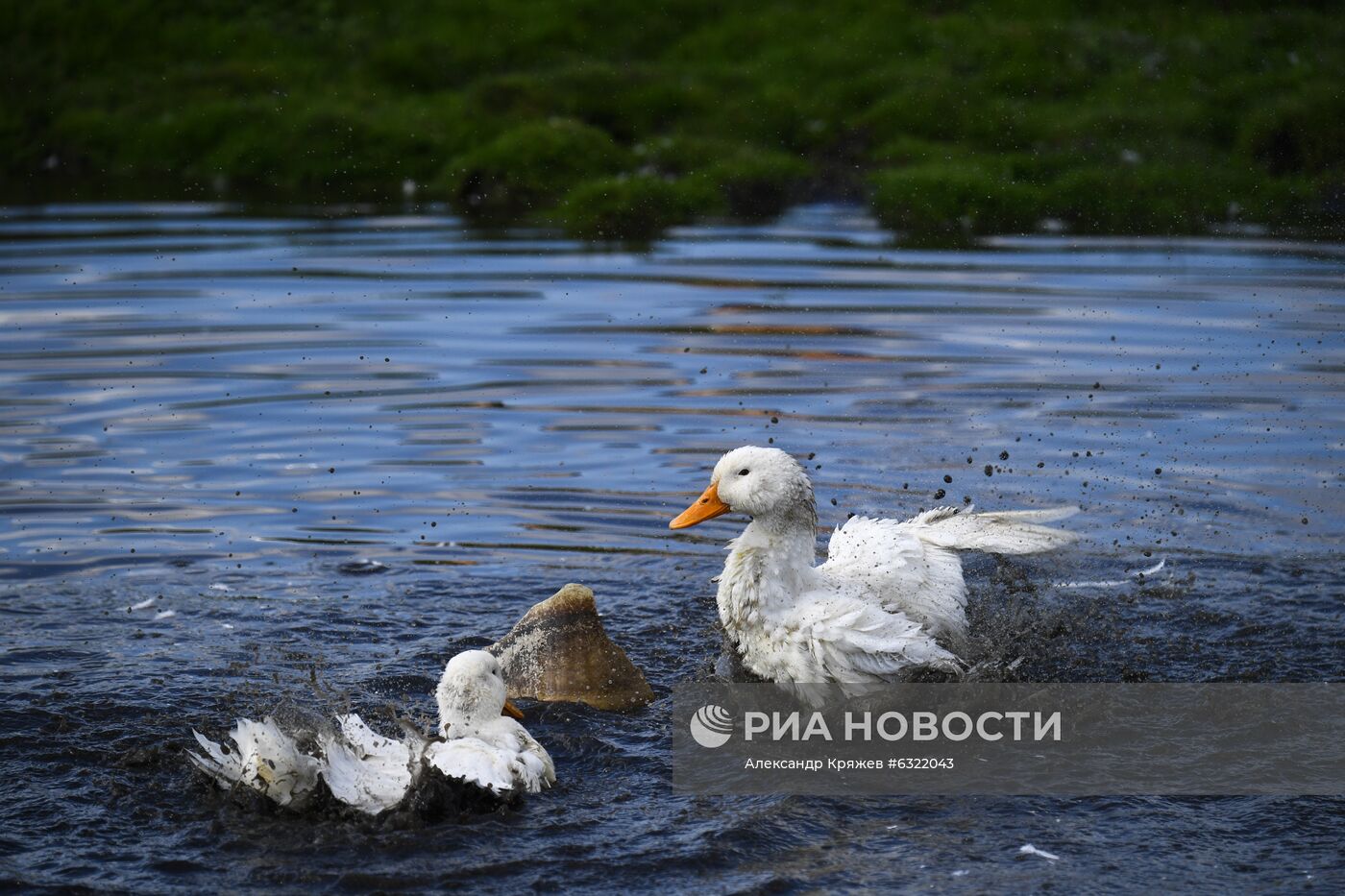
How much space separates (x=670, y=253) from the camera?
17.9 meters

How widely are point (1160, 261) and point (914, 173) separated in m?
3.53

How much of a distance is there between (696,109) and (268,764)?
17598 mm

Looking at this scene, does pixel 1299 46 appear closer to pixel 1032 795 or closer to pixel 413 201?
pixel 413 201

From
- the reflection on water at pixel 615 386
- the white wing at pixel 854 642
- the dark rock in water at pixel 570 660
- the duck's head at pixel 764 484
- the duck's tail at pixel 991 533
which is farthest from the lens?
the reflection on water at pixel 615 386

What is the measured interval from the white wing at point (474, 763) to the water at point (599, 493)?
0.52ft

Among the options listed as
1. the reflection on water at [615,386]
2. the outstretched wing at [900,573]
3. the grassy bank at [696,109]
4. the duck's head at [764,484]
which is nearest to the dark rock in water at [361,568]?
the reflection on water at [615,386]

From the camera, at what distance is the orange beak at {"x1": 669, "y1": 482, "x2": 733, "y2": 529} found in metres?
7.36

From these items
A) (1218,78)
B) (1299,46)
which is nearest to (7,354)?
(1218,78)

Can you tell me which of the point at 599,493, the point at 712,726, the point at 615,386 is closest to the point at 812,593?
the point at 712,726

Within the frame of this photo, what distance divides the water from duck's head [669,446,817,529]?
0.83 m

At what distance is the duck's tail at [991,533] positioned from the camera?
7926 mm

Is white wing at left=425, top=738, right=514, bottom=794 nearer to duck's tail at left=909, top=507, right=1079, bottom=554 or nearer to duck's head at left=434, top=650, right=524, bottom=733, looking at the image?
duck's head at left=434, top=650, right=524, bottom=733

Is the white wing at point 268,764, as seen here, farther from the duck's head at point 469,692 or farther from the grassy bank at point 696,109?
the grassy bank at point 696,109

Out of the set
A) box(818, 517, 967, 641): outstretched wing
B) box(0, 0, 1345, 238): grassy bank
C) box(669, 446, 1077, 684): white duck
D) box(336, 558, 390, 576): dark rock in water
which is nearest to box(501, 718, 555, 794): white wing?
A: box(669, 446, 1077, 684): white duck
